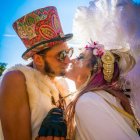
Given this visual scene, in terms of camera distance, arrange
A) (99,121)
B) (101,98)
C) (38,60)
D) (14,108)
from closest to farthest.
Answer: (99,121), (101,98), (14,108), (38,60)

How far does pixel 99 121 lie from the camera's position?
2336mm

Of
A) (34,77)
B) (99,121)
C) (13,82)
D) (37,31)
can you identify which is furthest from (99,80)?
(37,31)

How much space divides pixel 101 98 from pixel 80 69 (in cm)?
55

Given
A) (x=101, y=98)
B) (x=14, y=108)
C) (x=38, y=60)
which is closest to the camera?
(x=101, y=98)

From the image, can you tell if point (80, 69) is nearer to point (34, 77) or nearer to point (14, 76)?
point (34, 77)

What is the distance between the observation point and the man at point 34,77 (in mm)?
2705

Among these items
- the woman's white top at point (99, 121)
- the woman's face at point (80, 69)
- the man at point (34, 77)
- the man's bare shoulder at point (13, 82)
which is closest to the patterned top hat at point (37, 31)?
the man at point (34, 77)

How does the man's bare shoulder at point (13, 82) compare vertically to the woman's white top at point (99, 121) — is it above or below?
above

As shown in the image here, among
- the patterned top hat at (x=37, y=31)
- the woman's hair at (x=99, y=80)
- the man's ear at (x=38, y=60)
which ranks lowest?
the woman's hair at (x=99, y=80)

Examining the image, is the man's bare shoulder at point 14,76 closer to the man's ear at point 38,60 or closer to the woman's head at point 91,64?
the man's ear at point 38,60

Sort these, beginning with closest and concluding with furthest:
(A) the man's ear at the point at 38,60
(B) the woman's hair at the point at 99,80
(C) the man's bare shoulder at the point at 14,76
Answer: (B) the woman's hair at the point at 99,80
(C) the man's bare shoulder at the point at 14,76
(A) the man's ear at the point at 38,60

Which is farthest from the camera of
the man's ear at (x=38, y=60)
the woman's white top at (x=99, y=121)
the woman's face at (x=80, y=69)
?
the man's ear at (x=38, y=60)

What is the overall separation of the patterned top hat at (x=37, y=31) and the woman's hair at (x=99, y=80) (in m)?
0.50

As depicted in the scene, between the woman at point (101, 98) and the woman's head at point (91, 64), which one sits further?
the woman's head at point (91, 64)
